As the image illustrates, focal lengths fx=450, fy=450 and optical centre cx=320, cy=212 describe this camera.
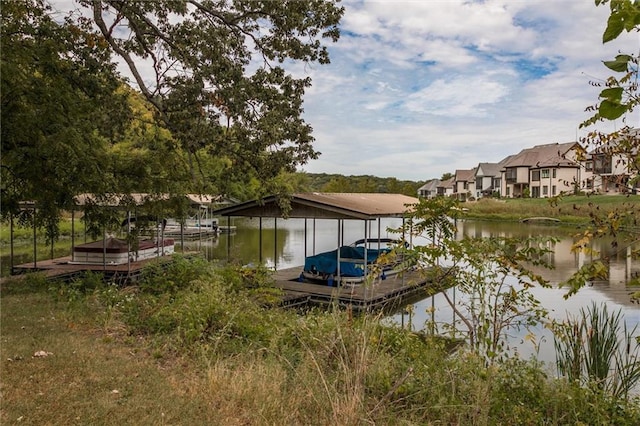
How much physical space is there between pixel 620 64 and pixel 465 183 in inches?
2899

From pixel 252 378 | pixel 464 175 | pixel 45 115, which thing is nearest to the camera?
pixel 252 378

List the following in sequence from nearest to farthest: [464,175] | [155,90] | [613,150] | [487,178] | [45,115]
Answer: [613,150], [45,115], [155,90], [487,178], [464,175]

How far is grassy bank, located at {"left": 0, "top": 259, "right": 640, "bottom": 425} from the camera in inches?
147

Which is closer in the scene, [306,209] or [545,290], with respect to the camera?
[306,209]

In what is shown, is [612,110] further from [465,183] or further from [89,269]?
[465,183]

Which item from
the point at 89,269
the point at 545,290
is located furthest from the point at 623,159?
the point at 89,269

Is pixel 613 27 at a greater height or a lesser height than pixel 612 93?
greater

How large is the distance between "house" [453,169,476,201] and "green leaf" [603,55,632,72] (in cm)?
6985

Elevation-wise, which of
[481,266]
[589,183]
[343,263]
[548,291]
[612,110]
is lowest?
[548,291]

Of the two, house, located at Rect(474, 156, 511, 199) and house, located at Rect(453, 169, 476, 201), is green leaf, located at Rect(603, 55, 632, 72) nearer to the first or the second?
house, located at Rect(474, 156, 511, 199)

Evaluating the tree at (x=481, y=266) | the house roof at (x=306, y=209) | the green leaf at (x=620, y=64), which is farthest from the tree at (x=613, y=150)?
the house roof at (x=306, y=209)

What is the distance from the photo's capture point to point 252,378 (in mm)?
4246

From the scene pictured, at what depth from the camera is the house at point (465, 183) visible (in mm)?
68781

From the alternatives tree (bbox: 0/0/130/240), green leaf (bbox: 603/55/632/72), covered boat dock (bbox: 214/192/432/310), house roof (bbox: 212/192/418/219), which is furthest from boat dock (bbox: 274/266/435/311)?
green leaf (bbox: 603/55/632/72)
